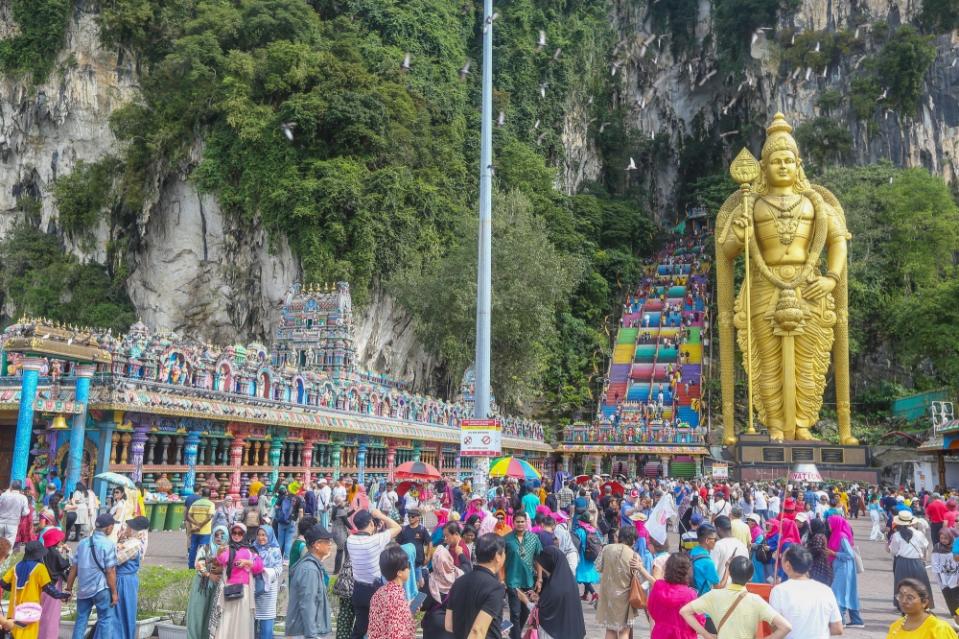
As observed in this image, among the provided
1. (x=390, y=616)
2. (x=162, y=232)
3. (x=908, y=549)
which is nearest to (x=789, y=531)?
(x=908, y=549)

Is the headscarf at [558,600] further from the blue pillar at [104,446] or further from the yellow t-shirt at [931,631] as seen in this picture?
the blue pillar at [104,446]

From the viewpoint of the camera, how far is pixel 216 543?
6.18 metres

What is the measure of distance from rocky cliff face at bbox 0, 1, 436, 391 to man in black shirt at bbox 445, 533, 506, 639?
2265 cm

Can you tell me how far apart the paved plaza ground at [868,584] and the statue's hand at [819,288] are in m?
7.26

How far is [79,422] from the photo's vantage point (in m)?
13.0

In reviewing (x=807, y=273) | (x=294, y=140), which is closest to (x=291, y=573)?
(x=807, y=273)

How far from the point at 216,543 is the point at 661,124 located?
5692 centimetres

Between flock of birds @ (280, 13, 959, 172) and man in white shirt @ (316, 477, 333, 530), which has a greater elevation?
flock of birds @ (280, 13, 959, 172)

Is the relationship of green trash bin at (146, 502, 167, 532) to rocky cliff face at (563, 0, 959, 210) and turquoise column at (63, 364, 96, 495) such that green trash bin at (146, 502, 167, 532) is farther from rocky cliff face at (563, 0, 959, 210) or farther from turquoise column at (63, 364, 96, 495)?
rocky cliff face at (563, 0, 959, 210)

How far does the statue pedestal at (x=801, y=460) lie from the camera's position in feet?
65.3

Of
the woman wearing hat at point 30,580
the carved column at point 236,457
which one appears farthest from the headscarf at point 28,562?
the carved column at point 236,457

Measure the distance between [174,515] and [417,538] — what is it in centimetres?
811

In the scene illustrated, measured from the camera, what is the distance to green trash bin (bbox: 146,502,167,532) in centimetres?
1344

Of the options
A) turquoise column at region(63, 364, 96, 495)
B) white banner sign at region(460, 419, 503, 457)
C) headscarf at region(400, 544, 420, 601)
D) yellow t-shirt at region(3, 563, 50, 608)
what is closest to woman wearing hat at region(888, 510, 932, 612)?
white banner sign at region(460, 419, 503, 457)
